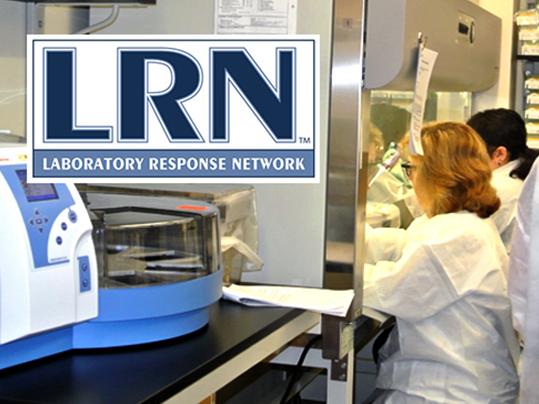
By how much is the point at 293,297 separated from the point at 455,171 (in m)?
0.93

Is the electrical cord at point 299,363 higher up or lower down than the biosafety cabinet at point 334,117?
lower down

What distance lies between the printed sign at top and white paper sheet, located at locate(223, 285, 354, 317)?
88cm

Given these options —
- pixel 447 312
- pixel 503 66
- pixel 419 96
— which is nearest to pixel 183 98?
pixel 419 96

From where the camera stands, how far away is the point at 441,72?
248 cm

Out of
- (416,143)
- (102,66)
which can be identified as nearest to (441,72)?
(416,143)

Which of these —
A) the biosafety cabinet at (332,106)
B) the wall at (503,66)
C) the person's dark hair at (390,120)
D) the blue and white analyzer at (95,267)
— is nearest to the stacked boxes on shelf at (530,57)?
the wall at (503,66)

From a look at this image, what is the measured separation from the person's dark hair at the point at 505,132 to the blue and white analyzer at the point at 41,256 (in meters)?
2.16

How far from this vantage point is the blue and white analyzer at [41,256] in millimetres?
1208

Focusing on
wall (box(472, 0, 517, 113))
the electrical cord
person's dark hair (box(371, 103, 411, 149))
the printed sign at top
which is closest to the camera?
the printed sign at top

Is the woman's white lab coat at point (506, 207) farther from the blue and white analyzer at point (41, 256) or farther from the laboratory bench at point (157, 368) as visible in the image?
the blue and white analyzer at point (41, 256)

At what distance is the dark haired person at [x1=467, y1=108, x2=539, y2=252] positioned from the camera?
305 cm

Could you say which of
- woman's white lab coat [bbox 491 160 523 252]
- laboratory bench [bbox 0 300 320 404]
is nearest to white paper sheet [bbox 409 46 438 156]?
laboratory bench [bbox 0 300 320 404]

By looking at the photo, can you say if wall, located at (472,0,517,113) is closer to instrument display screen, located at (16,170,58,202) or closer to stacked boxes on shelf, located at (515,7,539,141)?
stacked boxes on shelf, located at (515,7,539,141)

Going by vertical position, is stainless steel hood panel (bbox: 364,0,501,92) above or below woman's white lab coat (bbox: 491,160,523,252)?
above
